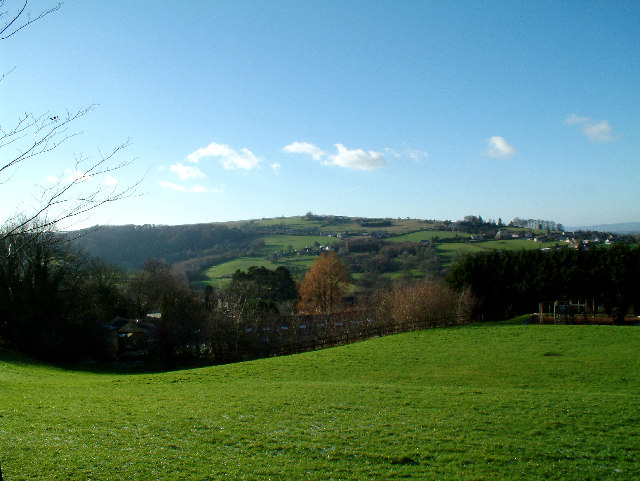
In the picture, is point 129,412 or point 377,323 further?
point 377,323

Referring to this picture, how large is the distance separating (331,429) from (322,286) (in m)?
51.4

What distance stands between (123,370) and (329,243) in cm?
6442

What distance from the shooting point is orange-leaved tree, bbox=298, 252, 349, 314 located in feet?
198

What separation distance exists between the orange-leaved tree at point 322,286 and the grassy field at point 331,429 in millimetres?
40923

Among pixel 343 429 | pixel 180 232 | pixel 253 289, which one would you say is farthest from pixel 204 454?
pixel 180 232

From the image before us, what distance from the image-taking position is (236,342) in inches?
1415

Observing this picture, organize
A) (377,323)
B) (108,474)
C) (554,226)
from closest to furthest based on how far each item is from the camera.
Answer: (108,474) → (377,323) → (554,226)

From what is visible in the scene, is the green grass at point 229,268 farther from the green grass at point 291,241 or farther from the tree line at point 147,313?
the tree line at point 147,313

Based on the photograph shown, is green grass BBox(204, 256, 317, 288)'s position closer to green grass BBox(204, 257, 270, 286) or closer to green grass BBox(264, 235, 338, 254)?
green grass BBox(204, 257, 270, 286)

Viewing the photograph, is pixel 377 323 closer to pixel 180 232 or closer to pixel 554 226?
pixel 180 232

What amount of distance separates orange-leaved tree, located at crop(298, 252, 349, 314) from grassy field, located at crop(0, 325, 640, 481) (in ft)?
134

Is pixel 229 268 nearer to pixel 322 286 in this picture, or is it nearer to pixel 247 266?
pixel 247 266

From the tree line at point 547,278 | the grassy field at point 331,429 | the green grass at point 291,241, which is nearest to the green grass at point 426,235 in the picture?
the green grass at point 291,241

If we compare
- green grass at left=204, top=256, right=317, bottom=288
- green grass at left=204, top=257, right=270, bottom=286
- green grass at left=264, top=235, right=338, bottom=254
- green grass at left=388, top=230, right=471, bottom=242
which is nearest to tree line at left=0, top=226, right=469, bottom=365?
green grass at left=204, top=257, right=270, bottom=286
